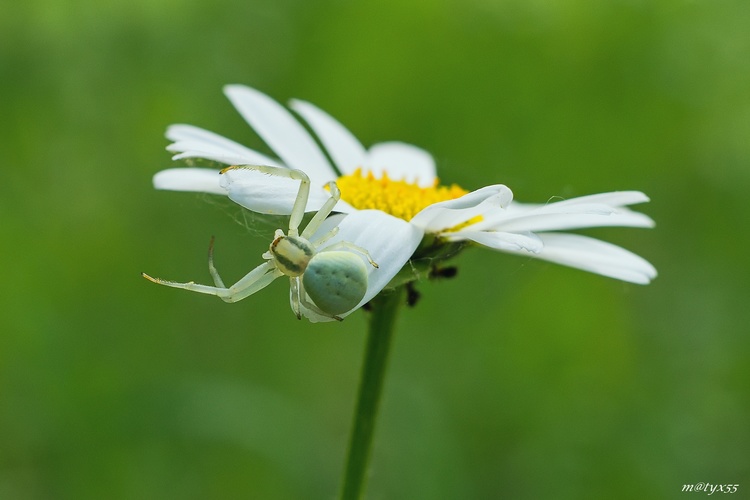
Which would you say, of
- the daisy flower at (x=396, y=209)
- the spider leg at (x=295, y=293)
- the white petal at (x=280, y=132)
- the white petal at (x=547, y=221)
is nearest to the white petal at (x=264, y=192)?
the daisy flower at (x=396, y=209)

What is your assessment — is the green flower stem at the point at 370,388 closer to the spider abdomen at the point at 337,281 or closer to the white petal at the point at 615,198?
the spider abdomen at the point at 337,281

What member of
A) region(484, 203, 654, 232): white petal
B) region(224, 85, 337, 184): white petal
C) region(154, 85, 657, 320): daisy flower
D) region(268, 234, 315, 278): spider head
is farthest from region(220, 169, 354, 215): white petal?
region(224, 85, 337, 184): white petal

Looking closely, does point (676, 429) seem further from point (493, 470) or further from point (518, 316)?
point (518, 316)

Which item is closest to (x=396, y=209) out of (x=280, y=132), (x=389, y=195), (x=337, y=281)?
(x=389, y=195)

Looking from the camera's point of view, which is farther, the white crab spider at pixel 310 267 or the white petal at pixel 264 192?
the white petal at pixel 264 192

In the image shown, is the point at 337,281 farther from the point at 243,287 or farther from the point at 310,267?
the point at 243,287

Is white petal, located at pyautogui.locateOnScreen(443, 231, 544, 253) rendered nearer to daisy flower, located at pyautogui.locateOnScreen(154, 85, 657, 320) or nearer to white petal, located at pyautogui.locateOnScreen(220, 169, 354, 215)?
daisy flower, located at pyautogui.locateOnScreen(154, 85, 657, 320)
